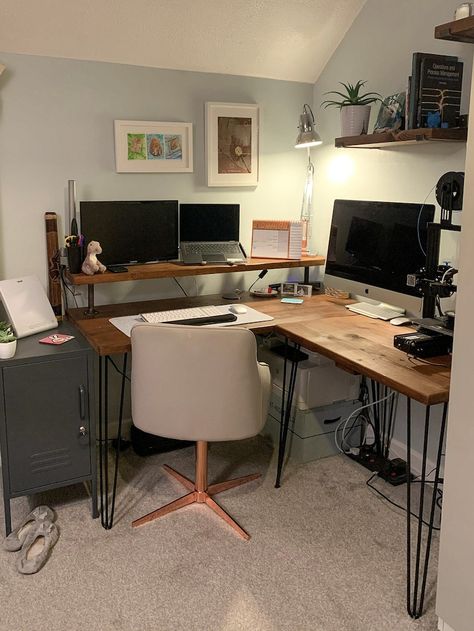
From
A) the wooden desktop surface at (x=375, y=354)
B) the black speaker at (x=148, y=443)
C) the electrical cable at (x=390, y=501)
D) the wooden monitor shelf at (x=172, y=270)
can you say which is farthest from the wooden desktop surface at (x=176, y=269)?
the electrical cable at (x=390, y=501)

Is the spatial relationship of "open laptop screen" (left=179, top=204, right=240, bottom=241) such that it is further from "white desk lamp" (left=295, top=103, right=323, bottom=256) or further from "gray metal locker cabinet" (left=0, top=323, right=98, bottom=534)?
"gray metal locker cabinet" (left=0, top=323, right=98, bottom=534)

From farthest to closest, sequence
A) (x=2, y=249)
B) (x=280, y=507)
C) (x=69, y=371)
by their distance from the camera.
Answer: (x=2, y=249) → (x=280, y=507) → (x=69, y=371)

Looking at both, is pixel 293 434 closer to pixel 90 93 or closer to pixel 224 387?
pixel 224 387

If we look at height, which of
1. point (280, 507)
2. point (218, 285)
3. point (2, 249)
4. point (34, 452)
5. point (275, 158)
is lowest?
point (280, 507)

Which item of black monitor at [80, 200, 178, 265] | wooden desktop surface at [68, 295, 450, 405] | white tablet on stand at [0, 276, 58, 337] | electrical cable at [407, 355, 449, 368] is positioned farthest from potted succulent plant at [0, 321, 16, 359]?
electrical cable at [407, 355, 449, 368]

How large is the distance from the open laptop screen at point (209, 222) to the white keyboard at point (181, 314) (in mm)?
460

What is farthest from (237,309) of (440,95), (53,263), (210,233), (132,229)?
(440,95)

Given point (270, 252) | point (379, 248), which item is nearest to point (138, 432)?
point (270, 252)

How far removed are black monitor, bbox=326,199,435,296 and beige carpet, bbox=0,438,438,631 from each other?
3.14 feet

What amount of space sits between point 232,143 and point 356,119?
0.70m

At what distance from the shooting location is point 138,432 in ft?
9.99

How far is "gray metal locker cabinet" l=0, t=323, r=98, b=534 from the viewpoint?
2361 mm

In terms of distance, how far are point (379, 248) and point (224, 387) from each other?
98 centimetres

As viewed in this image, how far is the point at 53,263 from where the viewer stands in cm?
289
